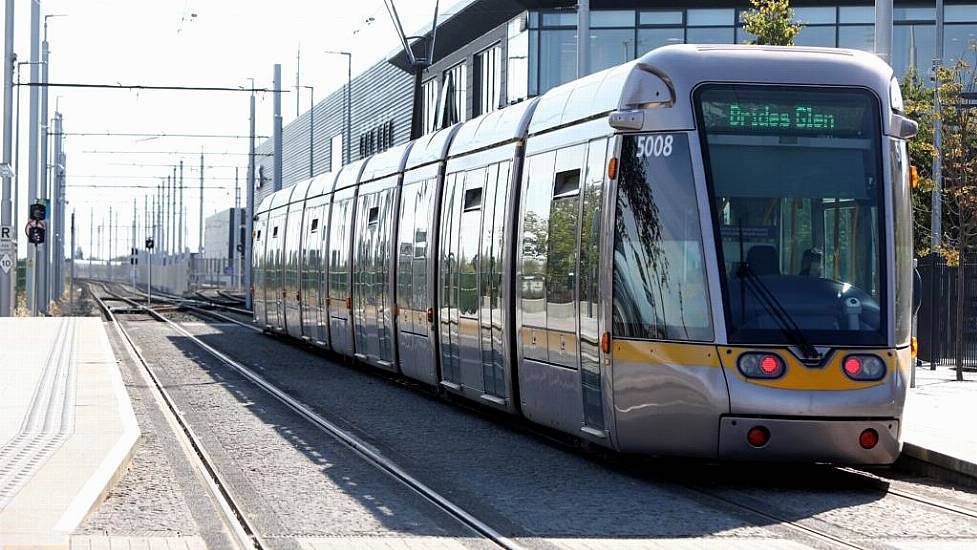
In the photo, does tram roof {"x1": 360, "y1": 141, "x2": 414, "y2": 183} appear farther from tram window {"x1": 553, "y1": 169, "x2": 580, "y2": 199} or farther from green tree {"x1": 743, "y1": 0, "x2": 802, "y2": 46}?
tram window {"x1": 553, "y1": 169, "x2": 580, "y2": 199}

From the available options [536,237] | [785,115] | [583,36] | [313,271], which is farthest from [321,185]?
[785,115]

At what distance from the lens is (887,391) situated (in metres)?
11.3

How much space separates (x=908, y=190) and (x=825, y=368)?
1717 millimetres

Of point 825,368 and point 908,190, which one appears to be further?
point 908,190

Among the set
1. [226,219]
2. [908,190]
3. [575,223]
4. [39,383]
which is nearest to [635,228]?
[575,223]

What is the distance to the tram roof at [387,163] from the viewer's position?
69.0ft

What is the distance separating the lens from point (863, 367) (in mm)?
11227

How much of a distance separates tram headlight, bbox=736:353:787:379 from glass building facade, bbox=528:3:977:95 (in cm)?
3365

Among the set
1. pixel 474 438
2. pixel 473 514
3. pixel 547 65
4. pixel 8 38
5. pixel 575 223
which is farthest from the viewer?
pixel 547 65

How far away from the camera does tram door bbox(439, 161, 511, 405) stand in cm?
1534

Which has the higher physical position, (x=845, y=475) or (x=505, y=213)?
(x=505, y=213)

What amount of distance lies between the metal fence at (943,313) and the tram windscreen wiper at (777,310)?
13.9m

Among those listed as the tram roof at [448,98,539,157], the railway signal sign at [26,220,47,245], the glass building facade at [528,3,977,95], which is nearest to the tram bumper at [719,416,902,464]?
the tram roof at [448,98,539,157]

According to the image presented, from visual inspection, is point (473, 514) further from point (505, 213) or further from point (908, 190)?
point (505, 213)
